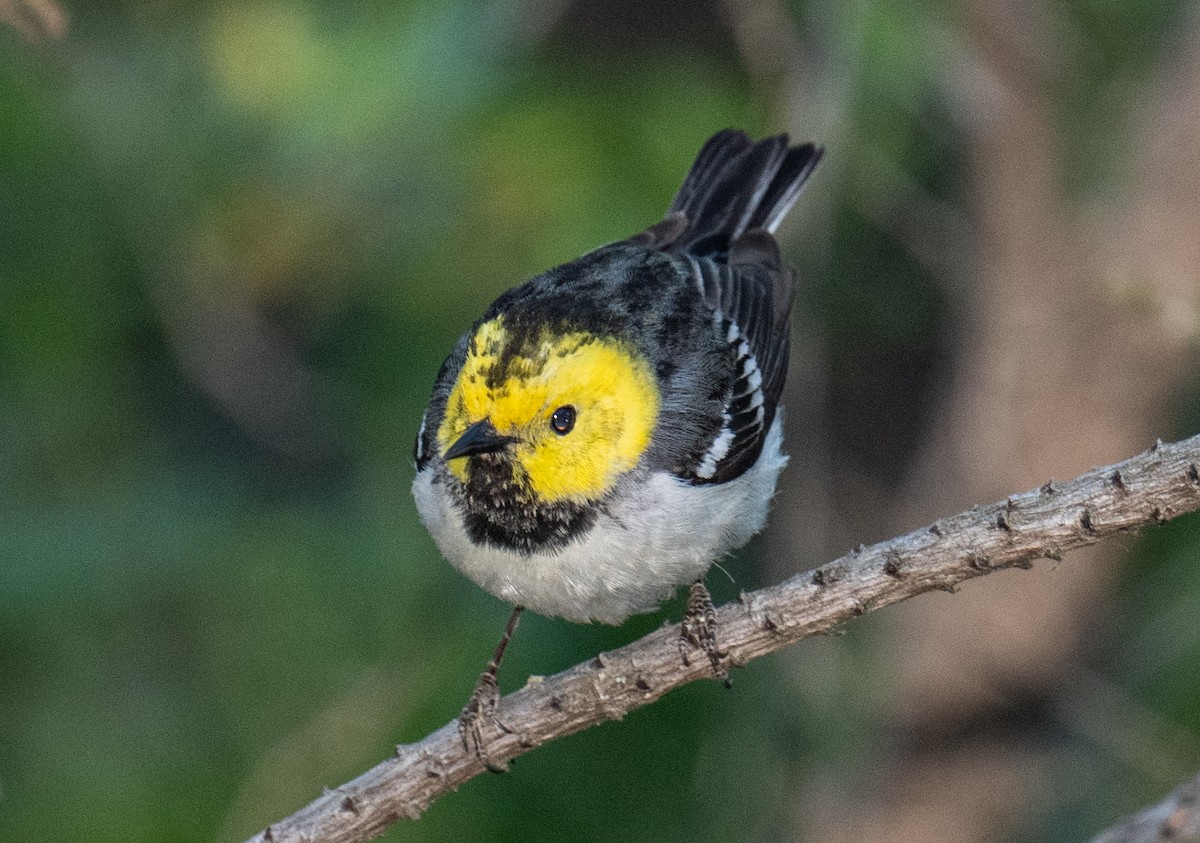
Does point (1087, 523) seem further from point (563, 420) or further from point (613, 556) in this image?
point (563, 420)

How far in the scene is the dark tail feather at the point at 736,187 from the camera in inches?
204

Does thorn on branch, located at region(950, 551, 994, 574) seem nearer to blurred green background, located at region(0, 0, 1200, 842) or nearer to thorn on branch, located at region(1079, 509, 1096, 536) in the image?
thorn on branch, located at region(1079, 509, 1096, 536)

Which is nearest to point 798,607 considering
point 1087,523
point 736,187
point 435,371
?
point 1087,523

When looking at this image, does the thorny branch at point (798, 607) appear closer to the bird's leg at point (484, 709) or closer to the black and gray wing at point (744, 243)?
the bird's leg at point (484, 709)

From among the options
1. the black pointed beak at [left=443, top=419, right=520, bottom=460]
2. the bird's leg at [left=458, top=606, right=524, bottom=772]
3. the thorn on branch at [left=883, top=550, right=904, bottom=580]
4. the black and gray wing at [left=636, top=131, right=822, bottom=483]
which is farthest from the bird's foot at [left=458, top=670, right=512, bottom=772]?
the black and gray wing at [left=636, top=131, right=822, bottom=483]

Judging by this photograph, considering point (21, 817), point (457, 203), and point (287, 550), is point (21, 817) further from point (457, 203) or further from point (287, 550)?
point (457, 203)

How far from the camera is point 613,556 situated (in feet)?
12.0

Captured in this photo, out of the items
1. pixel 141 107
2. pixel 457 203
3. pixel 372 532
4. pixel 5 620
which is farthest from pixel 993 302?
pixel 5 620

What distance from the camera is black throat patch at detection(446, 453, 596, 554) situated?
12.1 feet

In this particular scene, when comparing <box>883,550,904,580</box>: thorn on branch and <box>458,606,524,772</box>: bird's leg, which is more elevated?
<box>458,606,524,772</box>: bird's leg

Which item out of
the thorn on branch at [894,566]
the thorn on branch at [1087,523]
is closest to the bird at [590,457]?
the thorn on branch at [894,566]

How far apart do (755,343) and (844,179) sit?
1647 mm

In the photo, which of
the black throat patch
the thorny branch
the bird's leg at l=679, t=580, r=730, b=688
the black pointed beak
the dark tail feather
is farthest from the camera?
the dark tail feather

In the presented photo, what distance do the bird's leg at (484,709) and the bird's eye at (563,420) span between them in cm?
68
